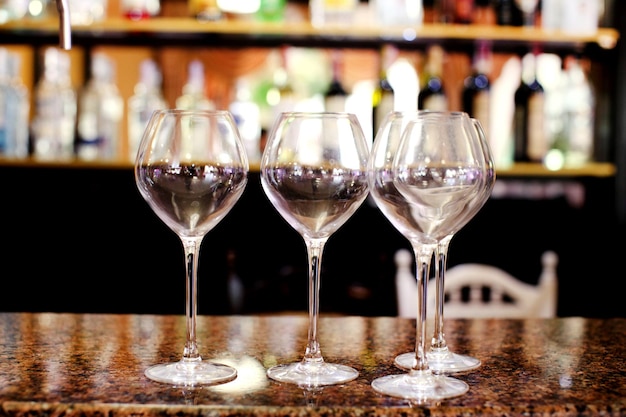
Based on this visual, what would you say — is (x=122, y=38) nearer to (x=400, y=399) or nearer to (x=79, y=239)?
(x=79, y=239)

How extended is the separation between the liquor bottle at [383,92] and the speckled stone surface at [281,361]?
1381mm

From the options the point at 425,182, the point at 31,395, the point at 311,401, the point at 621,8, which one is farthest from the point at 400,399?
the point at 621,8

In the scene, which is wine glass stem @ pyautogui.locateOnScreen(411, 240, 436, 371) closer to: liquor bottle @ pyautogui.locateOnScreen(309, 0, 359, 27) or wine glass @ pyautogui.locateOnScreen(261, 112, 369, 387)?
wine glass @ pyautogui.locateOnScreen(261, 112, 369, 387)

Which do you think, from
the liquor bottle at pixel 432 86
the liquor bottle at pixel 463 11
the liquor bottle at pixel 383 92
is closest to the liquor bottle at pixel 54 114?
the liquor bottle at pixel 383 92

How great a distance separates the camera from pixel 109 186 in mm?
2453

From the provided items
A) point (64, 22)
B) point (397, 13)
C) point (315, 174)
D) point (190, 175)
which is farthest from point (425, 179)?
point (397, 13)

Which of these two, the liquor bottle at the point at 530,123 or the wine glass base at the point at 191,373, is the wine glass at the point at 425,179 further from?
the liquor bottle at the point at 530,123

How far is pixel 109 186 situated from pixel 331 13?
2.61ft

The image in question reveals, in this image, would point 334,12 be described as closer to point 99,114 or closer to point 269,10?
point 269,10

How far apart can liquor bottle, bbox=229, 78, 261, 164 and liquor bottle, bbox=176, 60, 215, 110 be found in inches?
3.3

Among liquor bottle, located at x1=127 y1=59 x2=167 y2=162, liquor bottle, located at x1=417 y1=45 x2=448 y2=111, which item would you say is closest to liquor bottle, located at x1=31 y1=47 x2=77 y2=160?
liquor bottle, located at x1=127 y1=59 x2=167 y2=162

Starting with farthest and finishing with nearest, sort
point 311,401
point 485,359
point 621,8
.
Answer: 1. point 621,8
2. point 485,359
3. point 311,401

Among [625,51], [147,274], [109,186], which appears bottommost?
[147,274]

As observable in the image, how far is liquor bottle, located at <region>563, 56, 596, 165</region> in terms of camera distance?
243 centimetres
